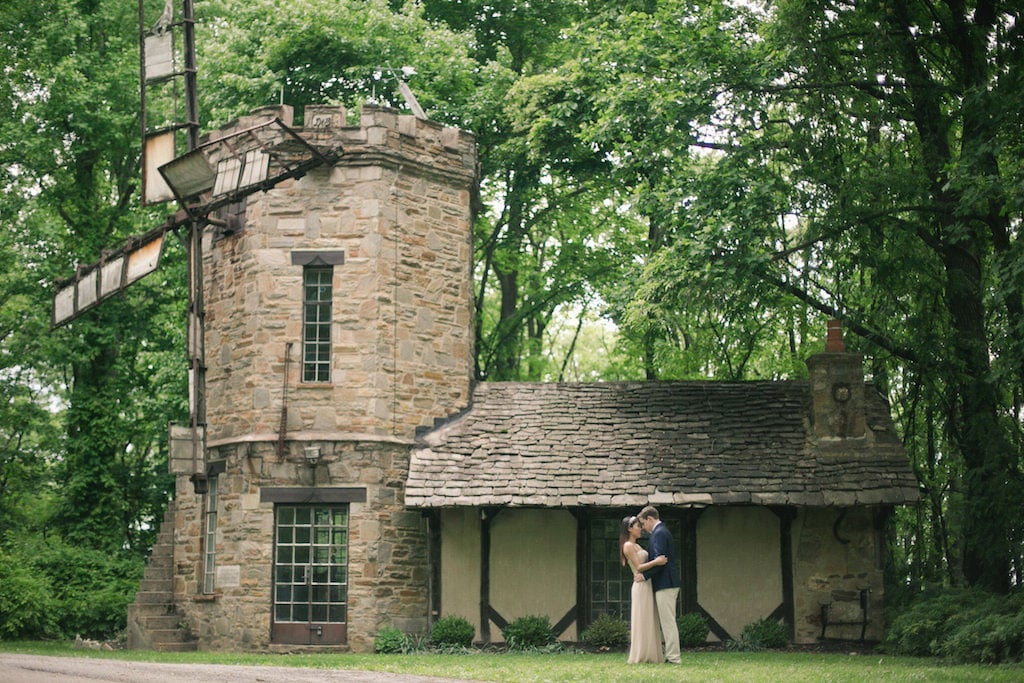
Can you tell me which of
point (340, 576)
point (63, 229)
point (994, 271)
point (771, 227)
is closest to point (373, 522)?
point (340, 576)

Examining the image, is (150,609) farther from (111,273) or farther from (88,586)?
(111,273)

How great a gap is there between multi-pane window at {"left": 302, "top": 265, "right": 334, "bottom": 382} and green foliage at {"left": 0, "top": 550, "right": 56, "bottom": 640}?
20.4 ft

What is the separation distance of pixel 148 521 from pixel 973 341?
2005 cm

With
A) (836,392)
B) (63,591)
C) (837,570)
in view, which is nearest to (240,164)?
(836,392)

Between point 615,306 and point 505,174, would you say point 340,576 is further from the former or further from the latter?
point 505,174

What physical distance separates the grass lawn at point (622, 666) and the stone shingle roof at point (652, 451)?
2208 mm

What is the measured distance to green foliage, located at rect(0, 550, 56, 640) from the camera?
62.8 feet

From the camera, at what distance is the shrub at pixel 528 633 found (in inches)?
659

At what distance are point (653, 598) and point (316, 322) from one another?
23.8 ft

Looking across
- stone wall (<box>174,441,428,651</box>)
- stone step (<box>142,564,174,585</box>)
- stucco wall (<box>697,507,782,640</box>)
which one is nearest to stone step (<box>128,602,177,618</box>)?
stone step (<box>142,564,174,585</box>)

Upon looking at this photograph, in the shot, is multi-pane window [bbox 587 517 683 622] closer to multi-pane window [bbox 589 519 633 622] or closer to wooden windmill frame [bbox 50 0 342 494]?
multi-pane window [bbox 589 519 633 622]

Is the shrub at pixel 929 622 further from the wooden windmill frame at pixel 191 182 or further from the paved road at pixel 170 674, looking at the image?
the wooden windmill frame at pixel 191 182

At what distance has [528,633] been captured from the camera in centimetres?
1675

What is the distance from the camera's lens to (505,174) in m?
26.5
